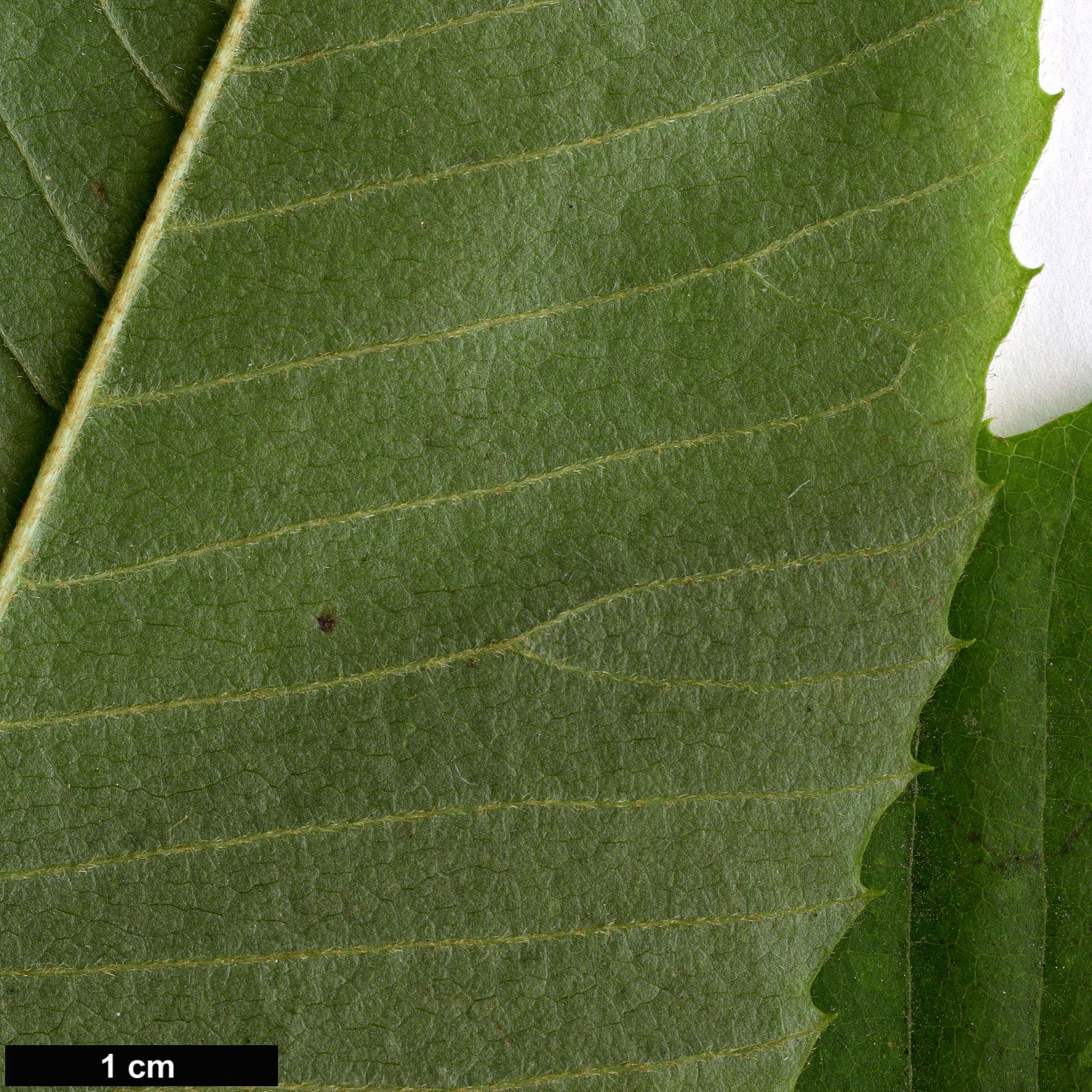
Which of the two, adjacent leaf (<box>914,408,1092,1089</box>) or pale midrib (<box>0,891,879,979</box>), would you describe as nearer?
pale midrib (<box>0,891,879,979</box>)

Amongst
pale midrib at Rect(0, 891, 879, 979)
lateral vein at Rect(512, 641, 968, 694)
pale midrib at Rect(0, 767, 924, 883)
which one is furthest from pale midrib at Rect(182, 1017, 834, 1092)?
lateral vein at Rect(512, 641, 968, 694)

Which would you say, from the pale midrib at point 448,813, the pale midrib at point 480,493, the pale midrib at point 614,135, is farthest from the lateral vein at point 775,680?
the pale midrib at point 614,135

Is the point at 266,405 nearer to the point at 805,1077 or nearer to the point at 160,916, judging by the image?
A: the point at 160,916

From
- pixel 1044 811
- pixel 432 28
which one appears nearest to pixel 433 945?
pixel 1044 811

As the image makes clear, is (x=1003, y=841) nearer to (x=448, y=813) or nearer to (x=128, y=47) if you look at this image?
(x=448, y=813)

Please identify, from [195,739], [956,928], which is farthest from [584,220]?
[956,928]

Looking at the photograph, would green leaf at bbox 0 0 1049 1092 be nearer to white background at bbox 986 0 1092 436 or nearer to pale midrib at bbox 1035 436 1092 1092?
pale midrib at bbox 1035 436 1092 1092
